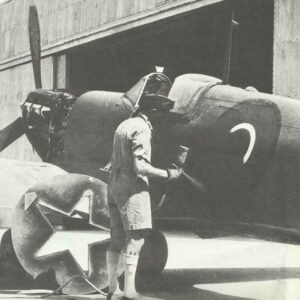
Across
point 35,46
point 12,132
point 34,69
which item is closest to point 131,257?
point 12,132

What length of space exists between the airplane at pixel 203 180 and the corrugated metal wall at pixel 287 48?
7.37 feet

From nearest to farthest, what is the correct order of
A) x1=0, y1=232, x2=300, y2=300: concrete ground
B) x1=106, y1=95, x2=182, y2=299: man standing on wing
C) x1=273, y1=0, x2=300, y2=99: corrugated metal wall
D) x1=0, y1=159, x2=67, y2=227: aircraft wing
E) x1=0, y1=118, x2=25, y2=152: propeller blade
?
1. x1=106, y1=95, x2=182, y2=299: man standing on wing
2. x1=0, y1=232, x2=300, y2=300: concrete ground
3. x1=0, y1=159, x2=67, y2=227: aircraft wing
4. x1=273, y1=0, x2=300, y2=99: corrugated metal wall
5. x1=0, y1=118, x2=25, y2=152: propeller blade

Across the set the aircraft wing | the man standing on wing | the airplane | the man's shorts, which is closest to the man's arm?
the man standing on wing

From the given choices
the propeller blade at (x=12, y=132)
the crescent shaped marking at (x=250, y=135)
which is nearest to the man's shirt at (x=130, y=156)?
the crescent shaped marking at (x=250, y=135)

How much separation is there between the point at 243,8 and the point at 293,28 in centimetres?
104

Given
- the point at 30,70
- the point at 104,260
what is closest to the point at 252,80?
the point at 104,260

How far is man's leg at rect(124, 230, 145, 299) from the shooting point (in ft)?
15.9

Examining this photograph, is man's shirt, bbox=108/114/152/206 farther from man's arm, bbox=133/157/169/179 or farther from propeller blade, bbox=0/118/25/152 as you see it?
propeller blade, bbox=0/118/25/152

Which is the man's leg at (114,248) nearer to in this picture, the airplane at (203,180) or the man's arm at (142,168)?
the airplane at (203,180)

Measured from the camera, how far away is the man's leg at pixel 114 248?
5141mm

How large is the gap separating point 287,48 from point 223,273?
10.6 feet

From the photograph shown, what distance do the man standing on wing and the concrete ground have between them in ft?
1.96

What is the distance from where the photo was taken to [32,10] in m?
9.60

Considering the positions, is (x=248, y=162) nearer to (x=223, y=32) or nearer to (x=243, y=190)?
(x=243, y=190)
